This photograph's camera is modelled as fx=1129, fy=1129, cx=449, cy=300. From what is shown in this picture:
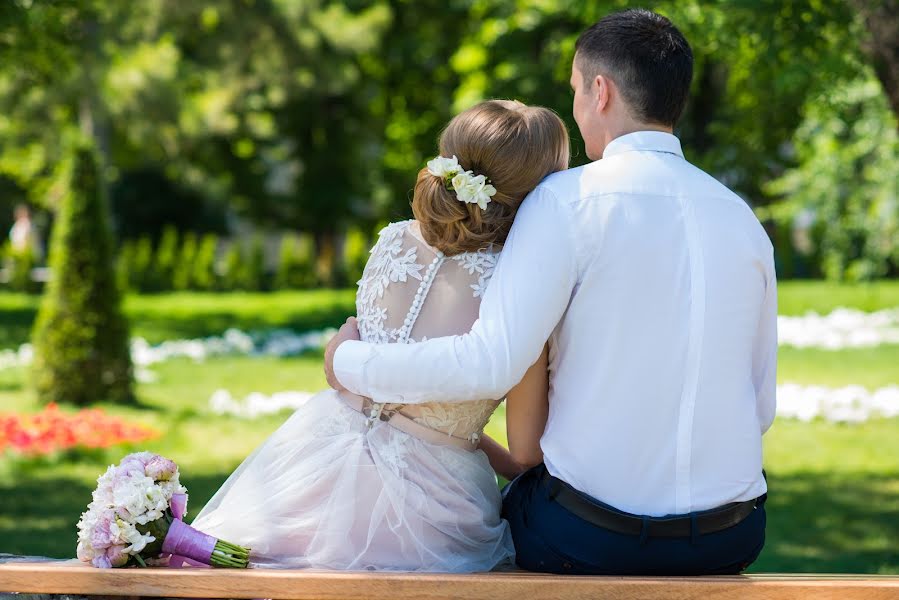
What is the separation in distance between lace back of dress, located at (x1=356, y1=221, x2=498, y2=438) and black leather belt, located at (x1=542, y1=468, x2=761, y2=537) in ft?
1.14

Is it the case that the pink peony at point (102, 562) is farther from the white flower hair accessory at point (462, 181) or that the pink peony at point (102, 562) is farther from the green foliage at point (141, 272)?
the green foliage at point (141, 272)

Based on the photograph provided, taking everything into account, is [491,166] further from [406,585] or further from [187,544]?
[187,544]

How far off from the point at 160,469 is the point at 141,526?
0.50 ft

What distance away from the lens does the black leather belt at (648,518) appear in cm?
261

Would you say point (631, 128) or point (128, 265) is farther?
point (128, 265)

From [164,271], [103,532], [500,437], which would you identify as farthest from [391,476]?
[164,271]

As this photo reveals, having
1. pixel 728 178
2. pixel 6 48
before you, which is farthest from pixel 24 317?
pixel 728 178

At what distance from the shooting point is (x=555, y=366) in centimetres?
271

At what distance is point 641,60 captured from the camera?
8.52 feet

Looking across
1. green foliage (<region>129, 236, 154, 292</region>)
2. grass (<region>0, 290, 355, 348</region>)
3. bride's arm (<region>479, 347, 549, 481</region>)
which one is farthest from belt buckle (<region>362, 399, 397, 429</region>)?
green foliage (<region>129, 236, 154, 292</region>)

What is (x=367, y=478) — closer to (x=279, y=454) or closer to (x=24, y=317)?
(x=279, y=454)

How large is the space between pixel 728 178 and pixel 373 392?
565cm

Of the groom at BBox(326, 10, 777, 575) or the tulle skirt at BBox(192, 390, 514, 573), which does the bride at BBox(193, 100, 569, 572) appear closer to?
the tulle skirt at BBox(192, 390, 514, 573)

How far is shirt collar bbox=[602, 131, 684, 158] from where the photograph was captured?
8.77ft
